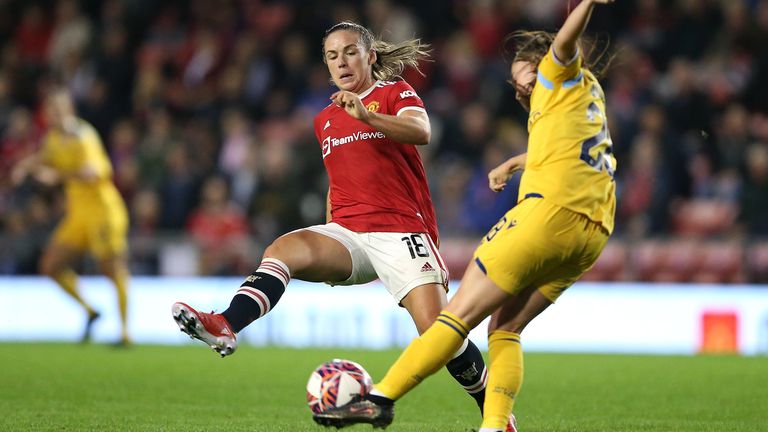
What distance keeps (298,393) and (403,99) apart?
2.97 m

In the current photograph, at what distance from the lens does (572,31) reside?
15.0 ft

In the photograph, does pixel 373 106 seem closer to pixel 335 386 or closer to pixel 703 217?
pixel 335 386

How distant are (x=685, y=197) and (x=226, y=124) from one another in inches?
263

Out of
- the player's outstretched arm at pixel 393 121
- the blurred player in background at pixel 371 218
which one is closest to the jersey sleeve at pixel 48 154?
the blurred player in background at pixel 371 218

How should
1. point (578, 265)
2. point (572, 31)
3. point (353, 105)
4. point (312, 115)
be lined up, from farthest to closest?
point (312, 115)
point (353, 105)
point (578, 265)
point (572, 31)

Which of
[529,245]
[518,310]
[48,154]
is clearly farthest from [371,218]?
[48,154]

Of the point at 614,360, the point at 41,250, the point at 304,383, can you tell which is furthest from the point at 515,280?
the point at 41,250

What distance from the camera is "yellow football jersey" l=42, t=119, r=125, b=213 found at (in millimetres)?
12008

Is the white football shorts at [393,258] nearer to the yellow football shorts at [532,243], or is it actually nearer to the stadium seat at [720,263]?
the yellow football shorts at [532,243]

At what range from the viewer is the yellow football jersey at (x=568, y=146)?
4.78 m

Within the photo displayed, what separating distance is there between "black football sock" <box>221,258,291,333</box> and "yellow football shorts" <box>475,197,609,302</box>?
3.89 ft

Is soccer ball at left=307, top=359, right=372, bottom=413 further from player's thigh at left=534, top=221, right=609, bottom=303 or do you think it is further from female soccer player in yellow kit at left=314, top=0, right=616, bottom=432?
player's thigh at left=534, top=221, right=609, bottom=303

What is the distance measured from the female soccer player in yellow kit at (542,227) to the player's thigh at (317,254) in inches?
36.3

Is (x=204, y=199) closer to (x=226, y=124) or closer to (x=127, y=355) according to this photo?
(x=226, y=124)
